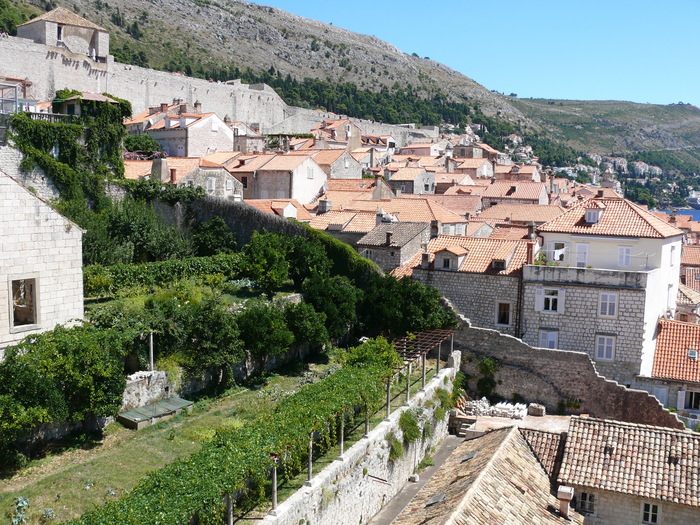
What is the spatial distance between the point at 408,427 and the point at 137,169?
24787 millimetres

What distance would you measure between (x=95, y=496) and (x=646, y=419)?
19.3 m

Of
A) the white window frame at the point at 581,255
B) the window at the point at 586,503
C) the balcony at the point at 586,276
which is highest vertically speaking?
the white window frame at the point at 581,255

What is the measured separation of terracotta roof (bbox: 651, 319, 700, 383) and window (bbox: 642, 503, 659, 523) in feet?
35.6

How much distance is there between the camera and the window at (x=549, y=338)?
1086 inches

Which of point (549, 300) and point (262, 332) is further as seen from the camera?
point (549, 300)

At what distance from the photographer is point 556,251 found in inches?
1182

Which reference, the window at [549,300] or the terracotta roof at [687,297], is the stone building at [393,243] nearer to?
the window at [549,300]

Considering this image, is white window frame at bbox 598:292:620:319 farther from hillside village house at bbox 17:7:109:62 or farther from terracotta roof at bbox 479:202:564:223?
hillside village house at bbox 17:7:109:62

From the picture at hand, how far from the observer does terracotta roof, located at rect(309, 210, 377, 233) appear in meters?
34.3

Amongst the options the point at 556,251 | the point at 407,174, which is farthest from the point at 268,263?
the point at 407,174

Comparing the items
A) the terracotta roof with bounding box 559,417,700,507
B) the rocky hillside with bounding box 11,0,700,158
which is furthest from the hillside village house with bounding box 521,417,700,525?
the rocky hillside with bounding box 11,0,700,158

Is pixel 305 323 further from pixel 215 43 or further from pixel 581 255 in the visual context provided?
pixel 215 43

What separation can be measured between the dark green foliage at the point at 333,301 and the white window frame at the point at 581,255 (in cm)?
1008

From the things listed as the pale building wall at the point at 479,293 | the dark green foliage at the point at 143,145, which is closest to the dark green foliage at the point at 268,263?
the pale building wall at the point at 479,293
